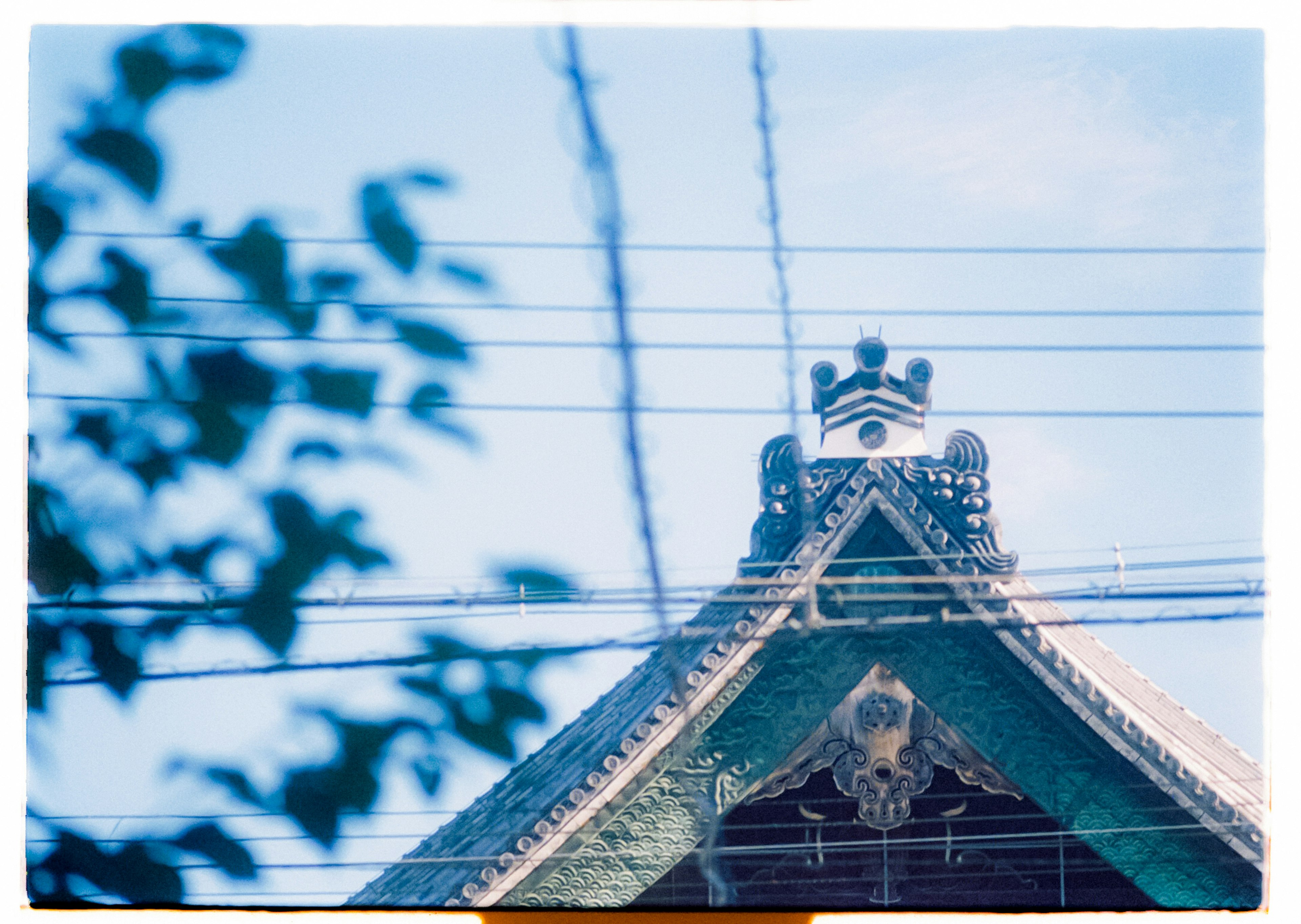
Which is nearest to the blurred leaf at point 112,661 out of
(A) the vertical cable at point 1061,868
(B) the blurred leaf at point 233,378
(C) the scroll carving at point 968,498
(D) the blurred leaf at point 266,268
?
(B) the blurred leaf at point 233,378

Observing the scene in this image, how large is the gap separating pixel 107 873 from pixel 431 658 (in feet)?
2.75

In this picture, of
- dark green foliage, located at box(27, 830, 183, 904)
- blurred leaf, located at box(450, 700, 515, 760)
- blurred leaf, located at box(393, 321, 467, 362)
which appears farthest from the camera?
blurred leaf, located at box(393, 321, 467, 362)

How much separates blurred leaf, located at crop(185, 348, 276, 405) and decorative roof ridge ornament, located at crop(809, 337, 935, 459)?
1.23 meters

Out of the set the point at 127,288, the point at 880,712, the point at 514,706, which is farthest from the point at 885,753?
the point at 127,288

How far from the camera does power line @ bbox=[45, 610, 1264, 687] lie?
272cm

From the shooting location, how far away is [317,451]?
275 cm

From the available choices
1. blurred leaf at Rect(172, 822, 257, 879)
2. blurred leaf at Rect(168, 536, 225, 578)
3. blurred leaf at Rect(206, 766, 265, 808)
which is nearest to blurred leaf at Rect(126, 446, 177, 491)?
blurred leaf at Rect(168, 536, 225, 578)

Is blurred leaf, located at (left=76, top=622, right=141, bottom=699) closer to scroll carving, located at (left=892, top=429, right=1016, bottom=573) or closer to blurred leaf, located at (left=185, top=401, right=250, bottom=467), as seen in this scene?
blurred leaf, located at (left=185, top=401, right=250, bottom=467)

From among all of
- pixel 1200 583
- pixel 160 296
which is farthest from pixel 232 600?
pixel 1200 583

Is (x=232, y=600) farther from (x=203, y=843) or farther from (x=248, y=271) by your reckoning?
(x=248, y=271)

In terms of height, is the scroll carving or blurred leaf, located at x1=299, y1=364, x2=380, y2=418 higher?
blurred leaf, located at x1=299, y1=364, x2=380, y2=418

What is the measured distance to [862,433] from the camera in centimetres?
291

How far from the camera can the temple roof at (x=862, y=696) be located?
9.04ft

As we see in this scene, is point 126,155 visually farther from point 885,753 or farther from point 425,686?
point 885,753
